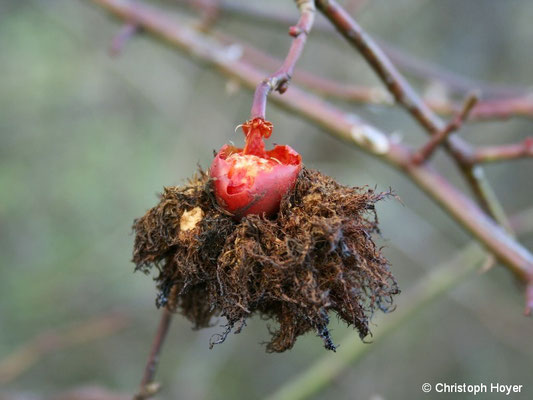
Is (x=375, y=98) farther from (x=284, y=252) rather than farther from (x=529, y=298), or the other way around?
(x=284, y=252)

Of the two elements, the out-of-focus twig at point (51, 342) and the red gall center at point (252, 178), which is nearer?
the red gall center at point (252, 178)

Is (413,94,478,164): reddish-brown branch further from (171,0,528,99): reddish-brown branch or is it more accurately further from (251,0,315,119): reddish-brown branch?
(171,0,528,99): reddish-brown branch

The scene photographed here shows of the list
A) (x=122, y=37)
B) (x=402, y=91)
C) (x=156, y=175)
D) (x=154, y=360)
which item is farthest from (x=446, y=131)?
(x=156, y=175)

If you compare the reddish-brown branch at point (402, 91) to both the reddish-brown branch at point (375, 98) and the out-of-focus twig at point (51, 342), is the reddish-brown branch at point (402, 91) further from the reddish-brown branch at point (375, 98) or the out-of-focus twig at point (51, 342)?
the out-of-focus twig at point (51, 342)

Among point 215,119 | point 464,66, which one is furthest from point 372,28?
point 215,119

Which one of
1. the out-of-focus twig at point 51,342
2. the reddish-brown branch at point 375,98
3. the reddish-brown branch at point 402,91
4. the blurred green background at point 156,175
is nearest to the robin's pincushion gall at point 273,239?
the reddish-brown branch at point 402,91

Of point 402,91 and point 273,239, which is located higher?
point 402,91
